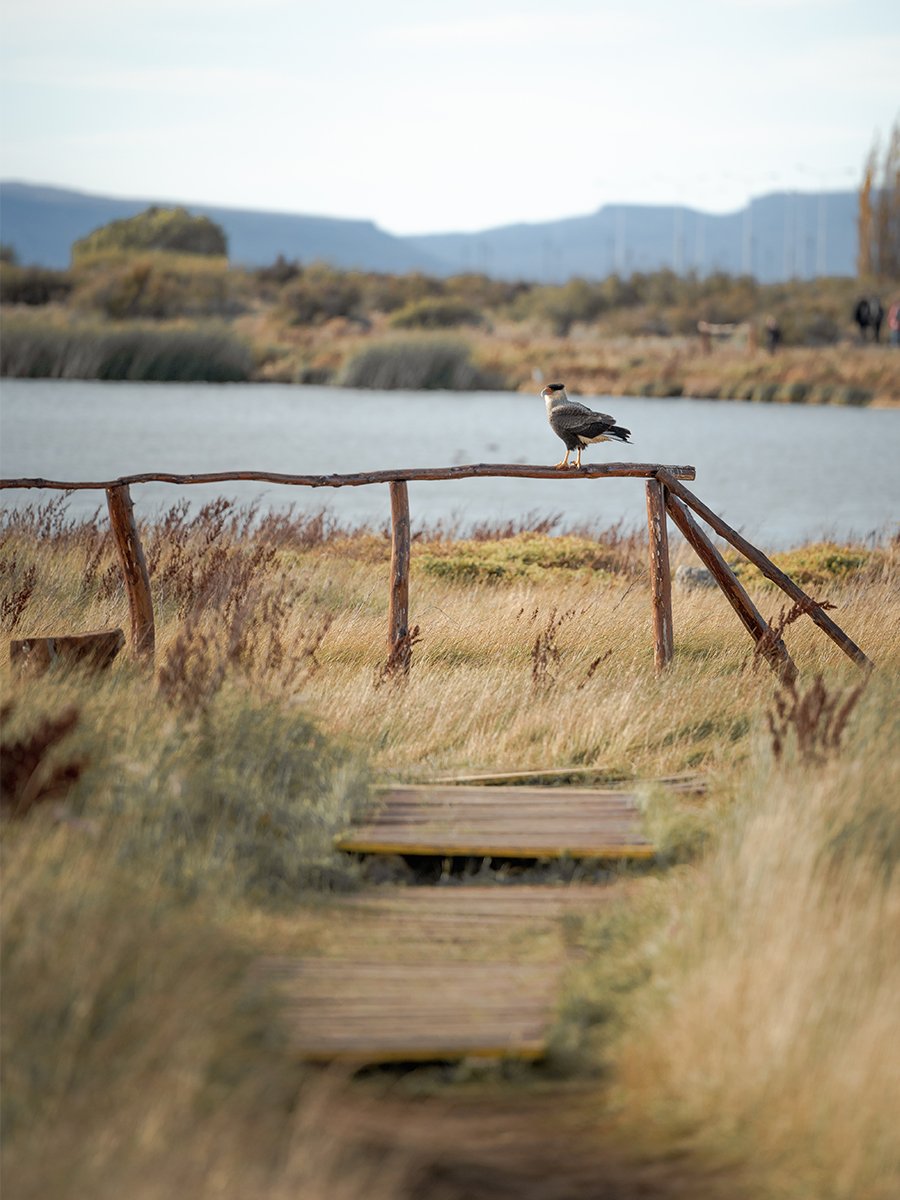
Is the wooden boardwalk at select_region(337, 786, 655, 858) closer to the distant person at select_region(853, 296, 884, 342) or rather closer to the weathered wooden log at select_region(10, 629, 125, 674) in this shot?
the weathered wooden log at select_region(10, 629, 125, 674)

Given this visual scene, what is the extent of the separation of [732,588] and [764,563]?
0.23 metres

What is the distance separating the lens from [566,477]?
803cm

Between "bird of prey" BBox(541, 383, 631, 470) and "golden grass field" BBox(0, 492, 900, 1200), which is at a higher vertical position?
"bird of prey" BBox(541, 383, 631, 470)

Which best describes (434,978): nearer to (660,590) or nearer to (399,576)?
(399,576)

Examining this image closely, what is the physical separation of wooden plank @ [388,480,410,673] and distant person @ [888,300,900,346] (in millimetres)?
46876

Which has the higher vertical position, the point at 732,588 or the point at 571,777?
the point at 732,588

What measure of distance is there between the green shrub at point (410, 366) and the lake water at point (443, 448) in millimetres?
1420

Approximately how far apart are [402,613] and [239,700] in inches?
89.8

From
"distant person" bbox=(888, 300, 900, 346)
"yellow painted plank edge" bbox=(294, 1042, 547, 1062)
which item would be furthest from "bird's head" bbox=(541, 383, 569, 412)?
"distant person" bbox=(888, 300, 900, 346)

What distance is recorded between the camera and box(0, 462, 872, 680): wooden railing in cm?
800

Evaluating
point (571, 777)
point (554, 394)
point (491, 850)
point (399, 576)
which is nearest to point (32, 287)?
point (554, 394)

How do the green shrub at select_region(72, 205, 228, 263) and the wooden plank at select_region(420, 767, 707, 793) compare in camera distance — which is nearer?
the wooden plank at select_region(420, 767, 707, 793)

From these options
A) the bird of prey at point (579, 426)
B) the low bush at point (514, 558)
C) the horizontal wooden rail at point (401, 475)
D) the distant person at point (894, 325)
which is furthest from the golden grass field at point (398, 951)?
the distant person at point (894, 325)

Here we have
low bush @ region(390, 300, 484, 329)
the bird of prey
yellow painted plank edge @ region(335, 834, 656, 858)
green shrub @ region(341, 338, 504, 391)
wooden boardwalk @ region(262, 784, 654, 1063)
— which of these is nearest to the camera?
wooden boardwalk @ region(262, 784, 654, 1063)
